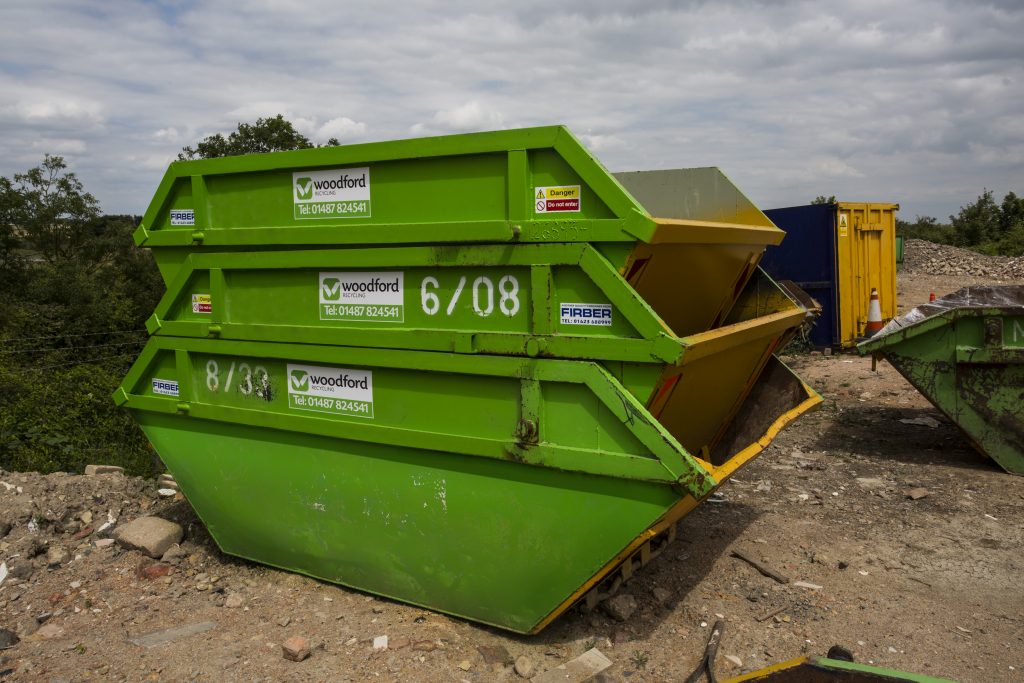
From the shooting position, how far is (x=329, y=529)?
3.76 metres

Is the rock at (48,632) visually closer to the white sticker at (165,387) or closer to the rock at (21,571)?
the rock at (21,571)

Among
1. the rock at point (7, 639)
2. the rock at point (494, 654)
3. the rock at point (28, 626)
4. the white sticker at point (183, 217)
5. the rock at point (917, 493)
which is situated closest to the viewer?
the rock at point (494, 654)

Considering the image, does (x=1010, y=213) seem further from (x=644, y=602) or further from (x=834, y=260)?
(x=644, y=602)

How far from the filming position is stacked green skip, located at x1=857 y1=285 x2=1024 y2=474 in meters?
5.40

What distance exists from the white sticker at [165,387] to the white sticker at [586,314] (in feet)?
7.72

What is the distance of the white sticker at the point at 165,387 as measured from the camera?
4211 millimetres

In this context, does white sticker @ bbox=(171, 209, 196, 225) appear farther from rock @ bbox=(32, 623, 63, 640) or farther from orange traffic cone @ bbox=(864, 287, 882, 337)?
orange traffic cone @ bbox=(864, 287, 882, 337)

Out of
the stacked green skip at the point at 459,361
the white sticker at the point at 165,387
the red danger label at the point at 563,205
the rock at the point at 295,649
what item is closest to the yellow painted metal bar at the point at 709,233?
the stacked green skip at the point at 459,361

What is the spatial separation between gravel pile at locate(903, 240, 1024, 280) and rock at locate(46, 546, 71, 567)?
21258mm

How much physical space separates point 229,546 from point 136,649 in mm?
855

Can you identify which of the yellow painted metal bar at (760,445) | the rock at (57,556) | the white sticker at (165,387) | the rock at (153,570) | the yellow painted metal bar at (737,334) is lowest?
the rock at (153,570)

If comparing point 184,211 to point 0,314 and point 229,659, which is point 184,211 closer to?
point 229,659

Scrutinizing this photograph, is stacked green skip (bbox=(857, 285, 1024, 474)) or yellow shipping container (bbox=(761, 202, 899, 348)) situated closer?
stacked green skip (bbox=(857, 285, 1024, 474))

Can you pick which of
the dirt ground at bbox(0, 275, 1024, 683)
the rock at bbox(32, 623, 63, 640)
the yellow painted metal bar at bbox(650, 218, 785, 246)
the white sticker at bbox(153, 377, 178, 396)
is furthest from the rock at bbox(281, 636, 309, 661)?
the yellow painted metal bar at bbox(650, 218, 785, 246)
